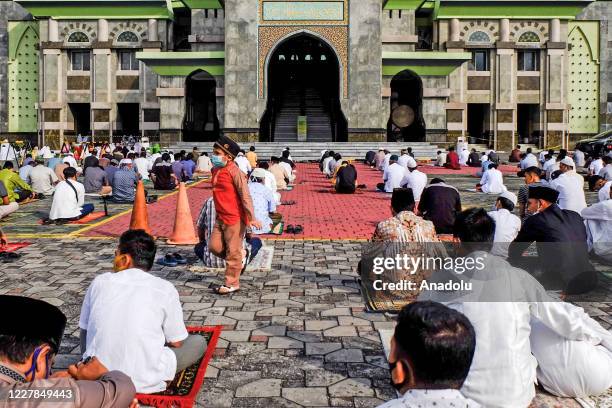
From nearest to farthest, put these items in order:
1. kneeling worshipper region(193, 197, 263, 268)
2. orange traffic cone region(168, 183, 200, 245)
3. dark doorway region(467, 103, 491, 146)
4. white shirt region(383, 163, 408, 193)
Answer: kneeling worshipper region(193, 197, 263, 268)
orange traffic cone region(168, 183, 200, 245)
white shirt region(383, 163, 408, 193)
dark doorway region(467, 103, 491, 146)

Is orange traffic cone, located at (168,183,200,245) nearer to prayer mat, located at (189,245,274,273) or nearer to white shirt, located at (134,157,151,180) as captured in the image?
prayer mat, located at (189,245,274,273)

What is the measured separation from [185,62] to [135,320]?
31994 mm

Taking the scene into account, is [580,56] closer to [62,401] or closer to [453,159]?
[453,159]

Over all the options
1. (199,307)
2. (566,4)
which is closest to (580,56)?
(566,4)

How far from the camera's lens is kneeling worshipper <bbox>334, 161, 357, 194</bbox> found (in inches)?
655

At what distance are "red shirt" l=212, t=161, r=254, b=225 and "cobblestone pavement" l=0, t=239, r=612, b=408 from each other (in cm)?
87

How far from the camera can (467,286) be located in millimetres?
3555

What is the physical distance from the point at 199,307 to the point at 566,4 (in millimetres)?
38046

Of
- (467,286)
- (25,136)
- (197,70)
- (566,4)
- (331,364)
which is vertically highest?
(566,4)

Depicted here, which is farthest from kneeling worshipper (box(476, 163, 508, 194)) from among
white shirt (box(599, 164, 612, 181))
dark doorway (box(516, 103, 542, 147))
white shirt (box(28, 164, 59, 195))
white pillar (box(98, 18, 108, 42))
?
→ white pillar (box(98, 18, 108, 42))

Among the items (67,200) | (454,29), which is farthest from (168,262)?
(454,29)

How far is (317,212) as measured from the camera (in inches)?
532

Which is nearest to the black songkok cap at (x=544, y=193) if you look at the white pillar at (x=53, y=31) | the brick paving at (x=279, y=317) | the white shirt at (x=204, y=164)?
the brick paving at (x=279, y=317)

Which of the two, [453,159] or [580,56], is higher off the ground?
[580,56]
